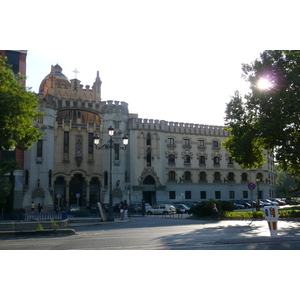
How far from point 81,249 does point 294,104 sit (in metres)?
22.0

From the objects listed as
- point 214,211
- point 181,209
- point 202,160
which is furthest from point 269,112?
point 202,160

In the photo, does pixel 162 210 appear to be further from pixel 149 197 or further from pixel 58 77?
pixel 58 77

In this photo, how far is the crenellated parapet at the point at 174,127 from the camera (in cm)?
5665

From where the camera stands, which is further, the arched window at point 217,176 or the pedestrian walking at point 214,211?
the arched window at point 217,176

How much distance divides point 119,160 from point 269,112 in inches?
1140

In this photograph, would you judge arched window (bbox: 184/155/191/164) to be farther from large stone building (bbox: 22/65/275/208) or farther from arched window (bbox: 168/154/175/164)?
arched window (bbox: 168/154/175/164)

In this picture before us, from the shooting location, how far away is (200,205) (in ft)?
101

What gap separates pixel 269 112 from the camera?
1182 inches

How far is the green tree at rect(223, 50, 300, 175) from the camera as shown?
28156mm

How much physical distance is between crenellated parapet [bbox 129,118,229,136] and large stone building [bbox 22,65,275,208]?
0.16 m

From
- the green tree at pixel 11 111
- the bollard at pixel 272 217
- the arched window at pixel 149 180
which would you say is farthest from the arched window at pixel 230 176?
the bollard at pixel 272 217

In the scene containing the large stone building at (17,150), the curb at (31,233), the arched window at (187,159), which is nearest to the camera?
the curb at (31,233)

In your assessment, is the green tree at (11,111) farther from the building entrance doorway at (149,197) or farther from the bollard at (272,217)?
the building entrance doorway at (149,197)

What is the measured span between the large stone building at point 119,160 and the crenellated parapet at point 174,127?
6.2 inches
